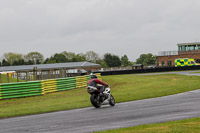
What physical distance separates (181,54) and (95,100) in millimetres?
69727

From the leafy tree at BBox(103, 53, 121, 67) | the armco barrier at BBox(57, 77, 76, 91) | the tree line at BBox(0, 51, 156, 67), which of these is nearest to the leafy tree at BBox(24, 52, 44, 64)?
the tree line at BBox(0, 51, 156, 67)

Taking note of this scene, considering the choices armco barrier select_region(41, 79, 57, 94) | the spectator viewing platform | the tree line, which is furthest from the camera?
the tree line

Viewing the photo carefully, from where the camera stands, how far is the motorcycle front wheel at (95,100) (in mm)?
15984

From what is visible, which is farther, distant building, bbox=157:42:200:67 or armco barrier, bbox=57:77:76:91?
distant building, bbox=157:42:200:67

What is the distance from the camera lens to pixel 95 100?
1608 centimetres

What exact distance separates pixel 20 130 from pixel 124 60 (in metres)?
155

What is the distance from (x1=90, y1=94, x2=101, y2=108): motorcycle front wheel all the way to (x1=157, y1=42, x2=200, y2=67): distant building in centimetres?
6861

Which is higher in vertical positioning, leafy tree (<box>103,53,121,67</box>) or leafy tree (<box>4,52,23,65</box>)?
leafy tree (<box>4,52,23,65</box>)

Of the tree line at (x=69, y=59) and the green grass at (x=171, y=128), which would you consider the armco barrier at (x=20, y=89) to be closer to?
the green grass at (x=171, y=128)

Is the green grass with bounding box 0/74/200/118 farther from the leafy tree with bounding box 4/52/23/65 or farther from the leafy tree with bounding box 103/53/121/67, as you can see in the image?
the leafy tree with bounding box 4/52/23/65

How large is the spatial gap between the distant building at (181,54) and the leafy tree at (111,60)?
68.8 meters

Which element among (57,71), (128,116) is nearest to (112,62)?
(57,71)

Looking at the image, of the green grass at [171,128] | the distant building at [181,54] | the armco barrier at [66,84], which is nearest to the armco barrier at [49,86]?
the armco barrier at [66,84]

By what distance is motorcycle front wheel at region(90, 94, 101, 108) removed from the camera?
52.4 ft
